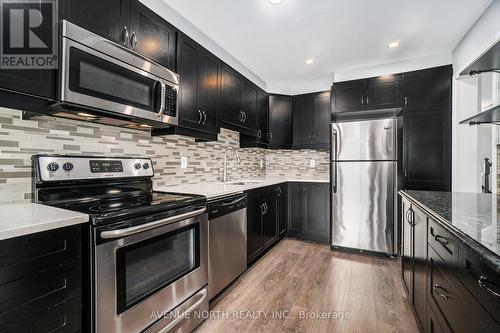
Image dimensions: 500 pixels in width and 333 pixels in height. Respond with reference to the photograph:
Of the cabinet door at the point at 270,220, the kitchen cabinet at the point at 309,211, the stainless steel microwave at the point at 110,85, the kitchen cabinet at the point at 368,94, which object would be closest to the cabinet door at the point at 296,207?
the kitchen cabinet at the point at 309,211

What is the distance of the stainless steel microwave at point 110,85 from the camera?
1.21 meters

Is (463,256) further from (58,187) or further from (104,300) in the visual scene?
(58,187)

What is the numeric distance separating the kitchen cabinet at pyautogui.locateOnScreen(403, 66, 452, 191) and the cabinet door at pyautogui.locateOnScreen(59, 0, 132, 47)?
3.13m

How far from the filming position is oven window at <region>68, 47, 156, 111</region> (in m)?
1.24

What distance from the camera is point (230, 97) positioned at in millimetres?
2727

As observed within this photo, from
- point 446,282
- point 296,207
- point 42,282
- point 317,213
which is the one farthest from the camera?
point 296,207

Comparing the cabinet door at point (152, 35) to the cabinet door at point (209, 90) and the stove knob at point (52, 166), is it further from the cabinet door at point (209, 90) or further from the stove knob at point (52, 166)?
the stove knob at point (52, 166)

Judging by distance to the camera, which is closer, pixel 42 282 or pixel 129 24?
pixel 42 282

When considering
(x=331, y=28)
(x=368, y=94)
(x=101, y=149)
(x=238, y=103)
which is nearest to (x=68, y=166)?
(x=101, y=149)

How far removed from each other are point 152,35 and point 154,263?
5.21 feet

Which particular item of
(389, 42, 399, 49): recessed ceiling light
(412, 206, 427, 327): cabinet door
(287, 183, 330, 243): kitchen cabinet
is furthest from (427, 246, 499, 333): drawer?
(389, 42, 399, 49): recessed ceiling light

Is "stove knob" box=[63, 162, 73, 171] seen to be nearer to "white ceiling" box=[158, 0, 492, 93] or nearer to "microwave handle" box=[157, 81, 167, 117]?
"microwave handle" box=[157, 81, 167, 117]

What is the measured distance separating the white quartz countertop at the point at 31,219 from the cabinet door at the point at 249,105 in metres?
2.22

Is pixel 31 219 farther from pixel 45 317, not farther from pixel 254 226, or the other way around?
pixel 254 226
